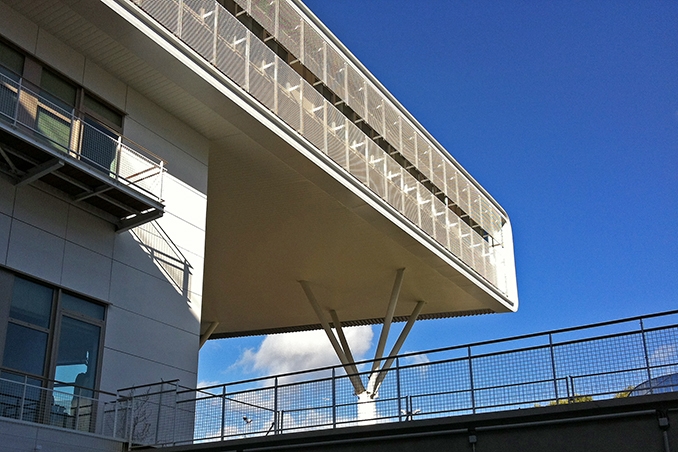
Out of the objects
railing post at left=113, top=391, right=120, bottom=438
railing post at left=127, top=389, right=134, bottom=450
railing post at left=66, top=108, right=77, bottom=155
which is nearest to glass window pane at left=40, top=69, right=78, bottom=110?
railing post at left=66, top=108, right=77, bottom=155

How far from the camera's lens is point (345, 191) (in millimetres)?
27766

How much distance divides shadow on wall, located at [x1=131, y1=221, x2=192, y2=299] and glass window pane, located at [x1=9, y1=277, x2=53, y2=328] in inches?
131

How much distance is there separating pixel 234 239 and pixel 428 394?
17.1 meters

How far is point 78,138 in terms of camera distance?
1998 centimetres

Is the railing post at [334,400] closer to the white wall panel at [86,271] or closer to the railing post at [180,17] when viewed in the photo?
the white wall panel at [86,271]

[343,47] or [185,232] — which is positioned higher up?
[343,47]

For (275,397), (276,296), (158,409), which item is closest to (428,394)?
(275,397)

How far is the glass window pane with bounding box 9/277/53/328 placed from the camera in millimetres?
18516

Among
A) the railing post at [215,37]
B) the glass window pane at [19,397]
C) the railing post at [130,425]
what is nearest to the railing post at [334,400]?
the railing post at [130,425]

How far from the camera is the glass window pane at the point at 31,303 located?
18516 millimetres

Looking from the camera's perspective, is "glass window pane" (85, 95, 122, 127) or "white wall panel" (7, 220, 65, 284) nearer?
"white wall panel" (7, 220, 65, 284)

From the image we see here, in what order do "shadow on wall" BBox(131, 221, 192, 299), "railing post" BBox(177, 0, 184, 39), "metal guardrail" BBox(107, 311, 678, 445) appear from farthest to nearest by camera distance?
"shadow on wall" BBox(131, 221, 192, 299) < "railing post" BBox(177, 0, 184, 39) < "metal guardrail" BBox(107, 311, 678, 445)

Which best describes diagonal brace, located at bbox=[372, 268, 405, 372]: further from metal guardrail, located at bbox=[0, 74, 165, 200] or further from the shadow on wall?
metal guardrail, located at bbox=[0, 74, 165, 200]

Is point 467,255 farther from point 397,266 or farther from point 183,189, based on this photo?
point 183,189
